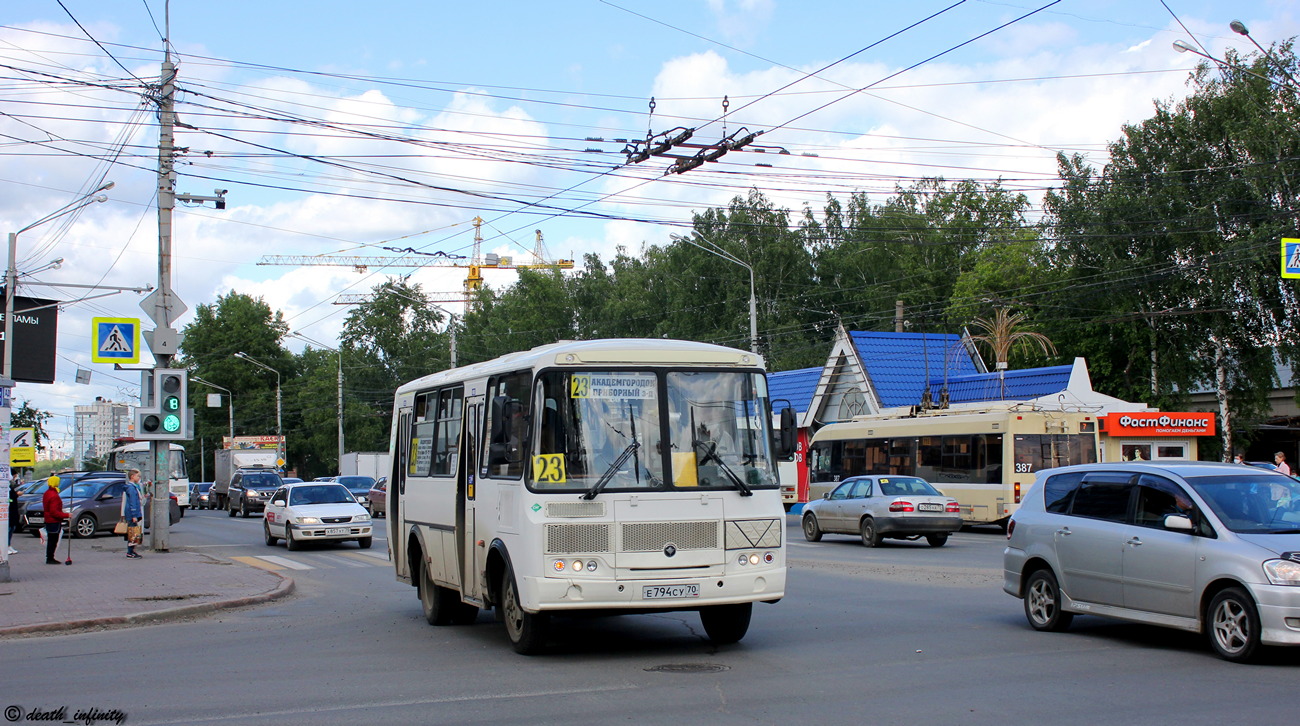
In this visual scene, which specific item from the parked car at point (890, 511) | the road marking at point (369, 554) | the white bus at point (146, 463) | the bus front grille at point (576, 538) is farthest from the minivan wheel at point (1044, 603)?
the white bus at point (146, 463)

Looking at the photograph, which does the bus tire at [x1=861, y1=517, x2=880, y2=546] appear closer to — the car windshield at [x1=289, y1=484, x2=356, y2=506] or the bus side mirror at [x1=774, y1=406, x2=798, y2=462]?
the car windshield at [x1=289, y1=484, x2=356, y2=506]

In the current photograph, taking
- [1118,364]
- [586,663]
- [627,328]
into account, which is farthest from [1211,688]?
[627,328]

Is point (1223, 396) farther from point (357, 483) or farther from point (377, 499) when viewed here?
point (357, 483)

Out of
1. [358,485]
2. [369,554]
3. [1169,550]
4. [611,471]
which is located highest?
[611,471]

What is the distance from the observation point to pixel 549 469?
1027 cm

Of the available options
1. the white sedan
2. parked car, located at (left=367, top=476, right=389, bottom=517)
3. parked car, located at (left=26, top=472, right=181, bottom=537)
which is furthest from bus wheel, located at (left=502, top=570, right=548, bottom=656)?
parked car, located at (left=367, top=476, right=389, bottom=517)

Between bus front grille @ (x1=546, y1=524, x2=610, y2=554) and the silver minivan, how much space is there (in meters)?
4.55

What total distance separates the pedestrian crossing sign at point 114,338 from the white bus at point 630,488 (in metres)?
16.9

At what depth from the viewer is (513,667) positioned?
10164 mm

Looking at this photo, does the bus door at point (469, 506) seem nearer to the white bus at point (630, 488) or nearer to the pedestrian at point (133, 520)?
the white bus at point (630, 488)

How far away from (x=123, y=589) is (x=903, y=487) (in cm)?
1505

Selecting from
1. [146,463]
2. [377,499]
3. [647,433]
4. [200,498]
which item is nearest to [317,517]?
[377,499]

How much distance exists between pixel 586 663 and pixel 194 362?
346 feet

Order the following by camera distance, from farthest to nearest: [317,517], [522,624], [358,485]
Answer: [358,485], [317,517], [522,624]
